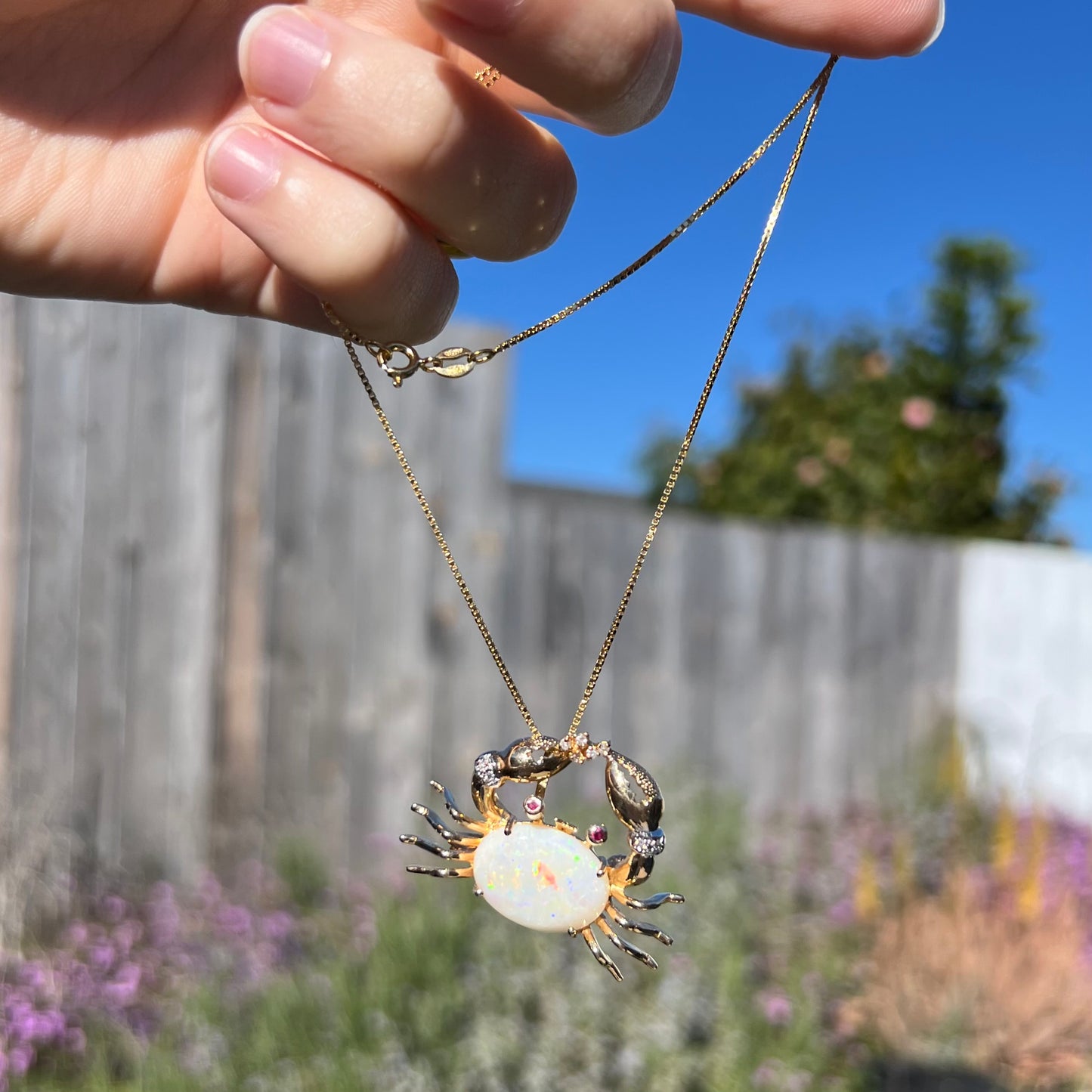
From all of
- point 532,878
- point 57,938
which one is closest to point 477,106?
point 532,878

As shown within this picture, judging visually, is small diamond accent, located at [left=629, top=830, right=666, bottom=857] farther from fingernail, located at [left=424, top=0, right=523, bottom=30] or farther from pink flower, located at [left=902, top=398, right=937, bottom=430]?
pink flower, located at [left=902, top=398, right=937, bottom=430]

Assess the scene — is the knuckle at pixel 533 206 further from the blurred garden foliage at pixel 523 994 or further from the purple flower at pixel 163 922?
the purple flower at pixel 163 922

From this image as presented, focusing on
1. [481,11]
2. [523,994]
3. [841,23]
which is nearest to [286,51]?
[481,11]

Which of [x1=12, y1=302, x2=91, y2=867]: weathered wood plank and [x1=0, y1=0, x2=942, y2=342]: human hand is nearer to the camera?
[x1=0, y1=0, x2=942, y2=342]: human hand

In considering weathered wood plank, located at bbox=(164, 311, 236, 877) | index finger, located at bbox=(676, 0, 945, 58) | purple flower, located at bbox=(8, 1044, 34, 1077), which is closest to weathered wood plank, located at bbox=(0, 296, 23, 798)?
weathered wood plank, located at bbox=(164, 311, 236, 877)

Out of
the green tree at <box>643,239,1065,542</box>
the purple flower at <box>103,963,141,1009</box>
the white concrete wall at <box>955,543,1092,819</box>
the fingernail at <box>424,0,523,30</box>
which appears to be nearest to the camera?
the fingernail at <box>424,0,523,30</box>

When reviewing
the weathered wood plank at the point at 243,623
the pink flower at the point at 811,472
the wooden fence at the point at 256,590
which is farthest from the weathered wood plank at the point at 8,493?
the pink flower at the point at 811,472
